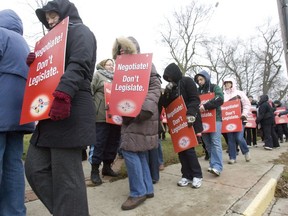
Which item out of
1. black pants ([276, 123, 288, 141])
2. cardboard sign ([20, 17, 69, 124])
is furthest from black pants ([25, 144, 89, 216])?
black pants ([276, 123, 288, 141])

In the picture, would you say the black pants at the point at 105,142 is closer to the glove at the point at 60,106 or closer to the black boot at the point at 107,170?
the black boot at the point at 107,170

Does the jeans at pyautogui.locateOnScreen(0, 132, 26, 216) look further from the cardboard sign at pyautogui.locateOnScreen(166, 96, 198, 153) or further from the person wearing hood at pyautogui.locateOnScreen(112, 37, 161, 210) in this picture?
the cardboard sign at pyautogui.locateOnScreen(166, 96, 198, 153)

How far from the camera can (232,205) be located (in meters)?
3.28

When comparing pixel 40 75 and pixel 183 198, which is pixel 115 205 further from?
pixel 40 75

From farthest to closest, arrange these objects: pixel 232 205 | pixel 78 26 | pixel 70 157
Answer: pixel 232 205 < pixel 78 26 < pixel 70 157

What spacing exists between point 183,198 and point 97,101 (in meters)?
1.91

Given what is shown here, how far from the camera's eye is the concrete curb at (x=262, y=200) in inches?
124

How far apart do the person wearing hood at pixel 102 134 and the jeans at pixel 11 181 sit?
1.57 meters

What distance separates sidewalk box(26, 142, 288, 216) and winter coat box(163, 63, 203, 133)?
897mm

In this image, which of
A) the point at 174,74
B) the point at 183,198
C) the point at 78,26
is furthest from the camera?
the point at 174,74

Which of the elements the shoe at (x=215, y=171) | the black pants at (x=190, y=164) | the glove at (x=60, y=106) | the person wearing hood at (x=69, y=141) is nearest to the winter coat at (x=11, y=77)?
the person wearing hood at (x=69, y=141)

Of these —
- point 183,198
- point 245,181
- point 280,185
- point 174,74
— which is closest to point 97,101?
point 174,74

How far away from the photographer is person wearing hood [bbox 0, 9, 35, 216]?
2443 millimetres

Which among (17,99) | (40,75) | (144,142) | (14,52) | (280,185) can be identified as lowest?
(280,185)
